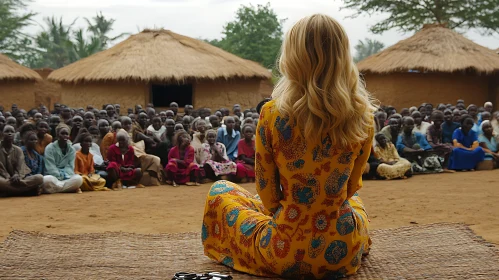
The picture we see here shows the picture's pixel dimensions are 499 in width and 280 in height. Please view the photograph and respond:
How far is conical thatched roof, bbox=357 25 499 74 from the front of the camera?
17141mm

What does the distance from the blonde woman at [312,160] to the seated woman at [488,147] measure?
7698 millimetres

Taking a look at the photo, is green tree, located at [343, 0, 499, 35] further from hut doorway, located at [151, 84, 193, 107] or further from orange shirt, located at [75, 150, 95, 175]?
orange shirt, located at [75, 150, 95, 175]

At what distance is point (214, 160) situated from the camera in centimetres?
968

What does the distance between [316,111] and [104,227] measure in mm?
3502

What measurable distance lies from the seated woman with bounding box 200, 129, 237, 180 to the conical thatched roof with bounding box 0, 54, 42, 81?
36.1 ft

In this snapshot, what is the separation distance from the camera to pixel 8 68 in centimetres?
1928

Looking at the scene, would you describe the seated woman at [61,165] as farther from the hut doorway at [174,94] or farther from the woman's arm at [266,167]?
the hut doorway at [174,94]

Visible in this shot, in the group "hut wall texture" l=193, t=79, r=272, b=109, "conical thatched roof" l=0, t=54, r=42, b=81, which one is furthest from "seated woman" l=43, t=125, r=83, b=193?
"conical thatched roof" l=0, t=54, r=42, b=81

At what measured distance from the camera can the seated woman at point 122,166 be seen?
902cm

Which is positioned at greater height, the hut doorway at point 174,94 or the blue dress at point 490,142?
the hut doorway at point 174,94

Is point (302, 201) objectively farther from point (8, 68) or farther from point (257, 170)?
point (8, 68)

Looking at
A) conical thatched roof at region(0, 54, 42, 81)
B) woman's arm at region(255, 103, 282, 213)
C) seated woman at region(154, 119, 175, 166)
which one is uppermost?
conical thatched roof at region(0, 54, 42, 81)

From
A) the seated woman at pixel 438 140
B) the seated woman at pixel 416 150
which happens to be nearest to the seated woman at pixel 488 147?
the seated woman at pixel 438 140

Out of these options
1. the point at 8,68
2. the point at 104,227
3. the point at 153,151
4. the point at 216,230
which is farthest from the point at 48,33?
the point at 216,230
